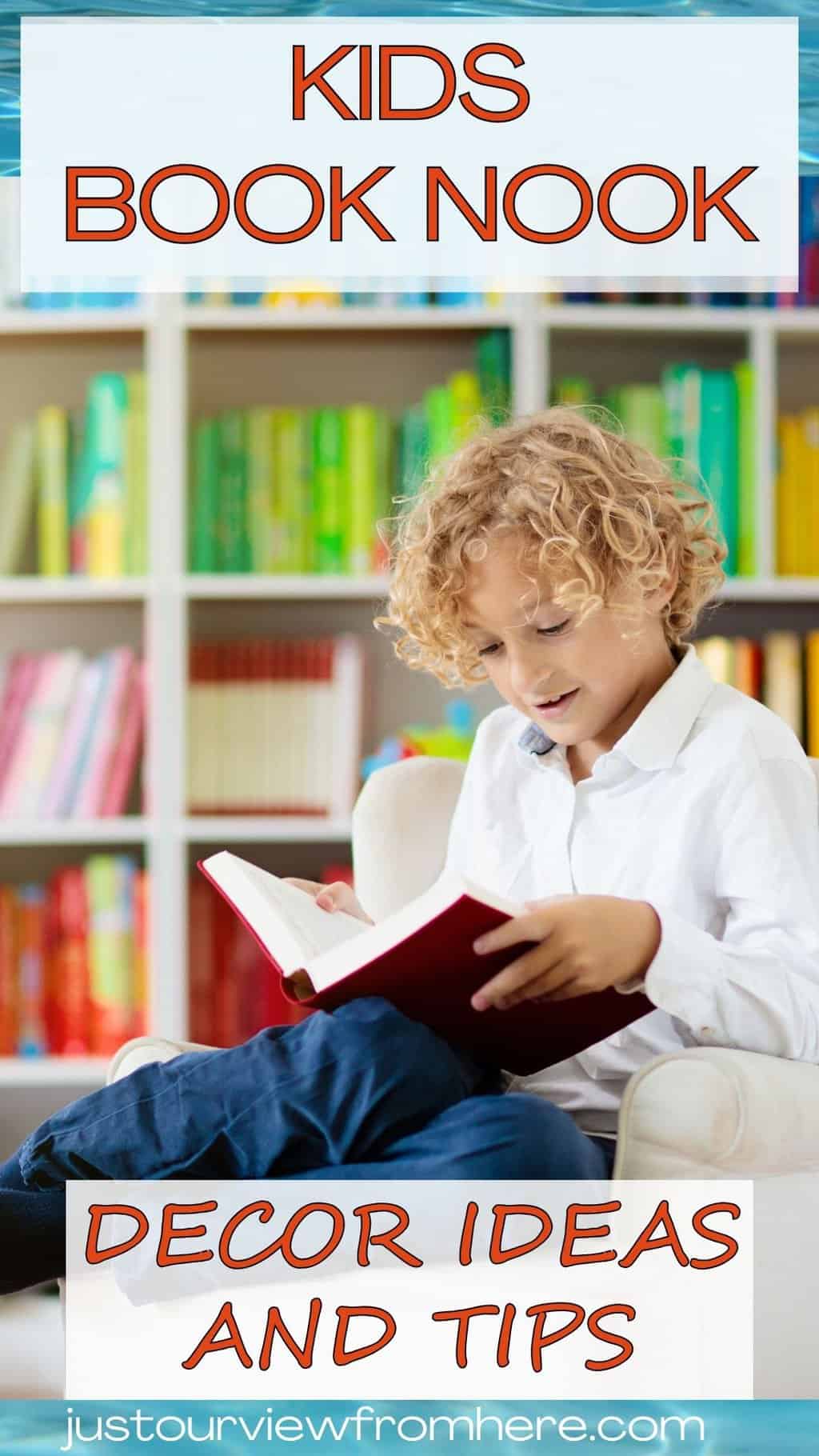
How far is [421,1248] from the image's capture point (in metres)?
0.94

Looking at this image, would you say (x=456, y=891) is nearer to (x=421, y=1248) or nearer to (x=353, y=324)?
(x=421, y=1248)

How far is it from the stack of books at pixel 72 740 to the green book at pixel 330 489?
0.32 m

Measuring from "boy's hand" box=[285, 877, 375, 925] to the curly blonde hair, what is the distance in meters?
0.21

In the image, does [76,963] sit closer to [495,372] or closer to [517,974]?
[495,372]

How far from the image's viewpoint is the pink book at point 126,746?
87.8 inches

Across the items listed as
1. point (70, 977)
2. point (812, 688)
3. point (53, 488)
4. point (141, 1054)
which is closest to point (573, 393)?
point (812, 688)

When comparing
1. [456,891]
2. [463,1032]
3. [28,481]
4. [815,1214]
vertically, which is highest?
[28,481]

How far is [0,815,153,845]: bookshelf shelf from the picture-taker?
2209 millimetres

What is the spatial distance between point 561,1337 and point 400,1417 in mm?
111

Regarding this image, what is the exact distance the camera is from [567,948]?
88 centimetres

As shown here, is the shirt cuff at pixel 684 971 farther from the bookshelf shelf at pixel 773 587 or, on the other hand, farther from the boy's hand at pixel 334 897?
the bookshelf shelf at pixel 773 587

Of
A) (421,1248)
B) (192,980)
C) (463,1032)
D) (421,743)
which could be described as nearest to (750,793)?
(463,1032)

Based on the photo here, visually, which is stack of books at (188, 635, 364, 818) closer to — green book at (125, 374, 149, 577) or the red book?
green book at (125, 374, 149, 577)

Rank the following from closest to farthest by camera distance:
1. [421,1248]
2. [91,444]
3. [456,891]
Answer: [456,891] < [421,1248] < [91,444]
